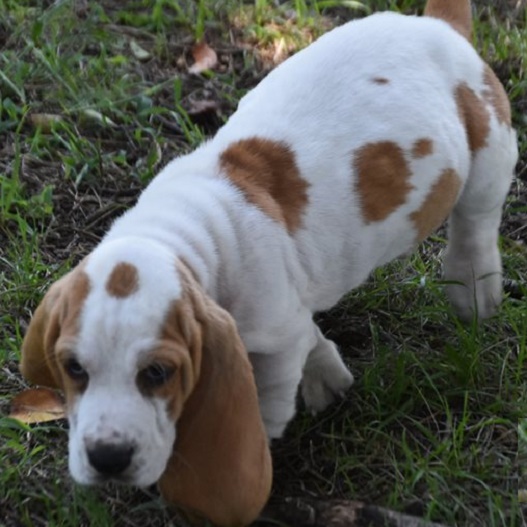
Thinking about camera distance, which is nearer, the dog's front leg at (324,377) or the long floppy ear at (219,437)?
the long floppy ear at (219,437)

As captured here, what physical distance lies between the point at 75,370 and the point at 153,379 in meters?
0.20

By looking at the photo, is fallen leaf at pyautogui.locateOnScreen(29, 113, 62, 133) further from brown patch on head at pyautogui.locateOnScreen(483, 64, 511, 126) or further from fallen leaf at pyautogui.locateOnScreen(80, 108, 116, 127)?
brown patch on head at pyautogui.locateOnScreen(483, 64, 511, 126)

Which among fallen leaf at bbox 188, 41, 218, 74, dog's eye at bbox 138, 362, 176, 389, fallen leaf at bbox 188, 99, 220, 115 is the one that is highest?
dog's eye at bbox 138, 362, 176, 389

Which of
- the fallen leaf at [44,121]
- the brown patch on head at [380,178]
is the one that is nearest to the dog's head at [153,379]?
the brown patch on head at [380,178]

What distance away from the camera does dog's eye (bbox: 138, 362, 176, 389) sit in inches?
122

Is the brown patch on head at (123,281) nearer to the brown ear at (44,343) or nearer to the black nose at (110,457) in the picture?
the brown ear at (44,343)

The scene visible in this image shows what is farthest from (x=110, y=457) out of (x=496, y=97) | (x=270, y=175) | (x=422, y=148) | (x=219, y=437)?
(x=496, y=97)

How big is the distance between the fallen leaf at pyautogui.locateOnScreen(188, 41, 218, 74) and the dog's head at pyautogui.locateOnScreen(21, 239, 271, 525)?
111 inches

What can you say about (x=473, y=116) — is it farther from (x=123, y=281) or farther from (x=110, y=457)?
(x=110, y=457)

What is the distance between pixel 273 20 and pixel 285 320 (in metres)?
2.92

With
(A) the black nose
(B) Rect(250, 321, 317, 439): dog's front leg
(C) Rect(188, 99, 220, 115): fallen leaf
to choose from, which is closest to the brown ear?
(A) the black nose

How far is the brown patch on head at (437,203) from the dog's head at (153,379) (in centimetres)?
108

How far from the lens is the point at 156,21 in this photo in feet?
20.6

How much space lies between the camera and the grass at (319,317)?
152 inches
